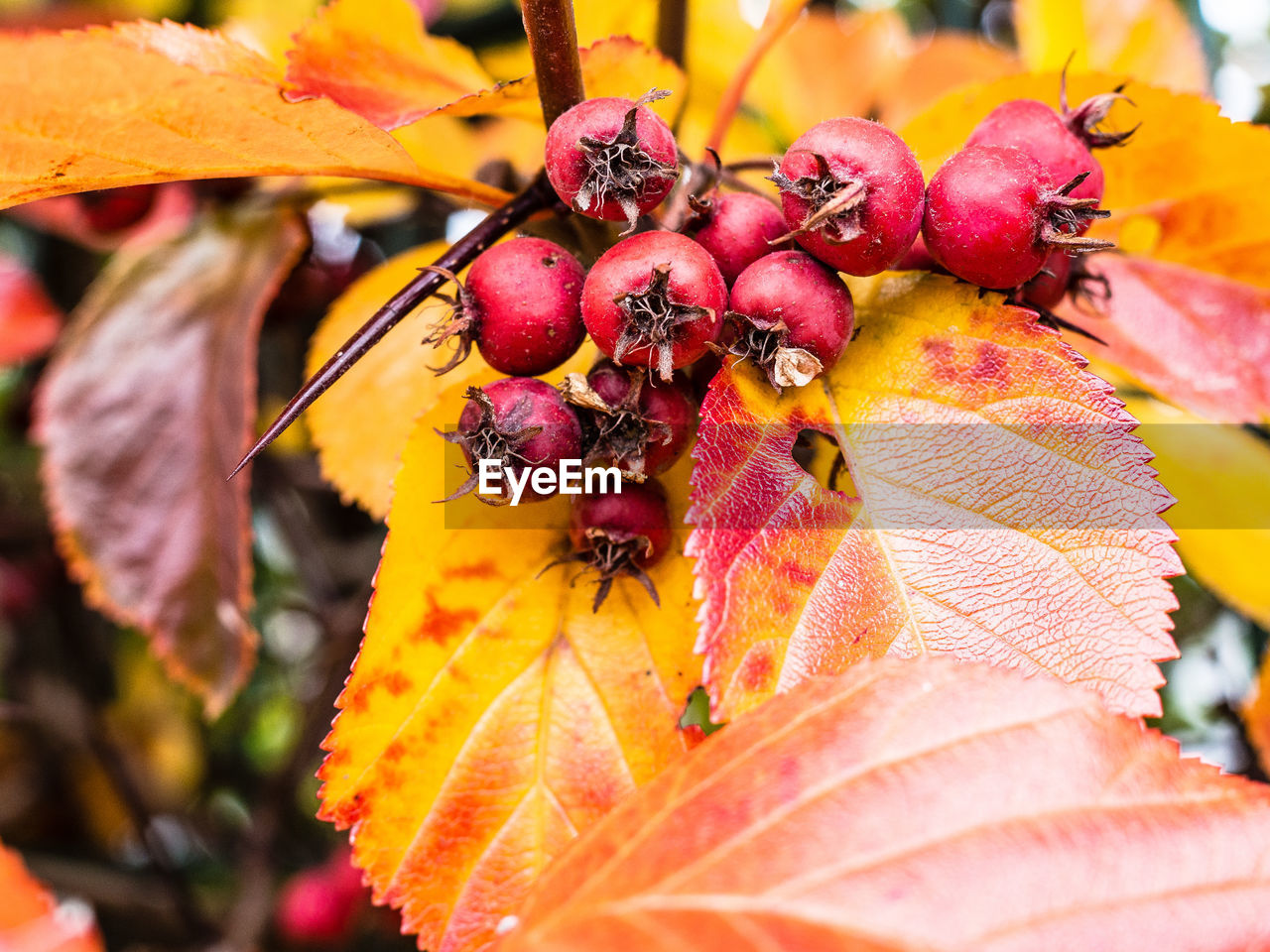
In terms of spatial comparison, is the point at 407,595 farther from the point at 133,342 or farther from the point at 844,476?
the point at 133,342

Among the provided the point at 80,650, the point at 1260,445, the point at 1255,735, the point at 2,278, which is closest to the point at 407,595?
the point at 1255,735

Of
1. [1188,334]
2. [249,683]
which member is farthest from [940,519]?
[249,683]

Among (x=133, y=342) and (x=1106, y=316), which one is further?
(x=133, y=342)

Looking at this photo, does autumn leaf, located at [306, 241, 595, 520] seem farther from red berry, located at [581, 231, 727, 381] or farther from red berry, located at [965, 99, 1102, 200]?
red berry, located at [965, 99, 1102, 200]

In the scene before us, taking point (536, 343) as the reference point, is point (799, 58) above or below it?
above

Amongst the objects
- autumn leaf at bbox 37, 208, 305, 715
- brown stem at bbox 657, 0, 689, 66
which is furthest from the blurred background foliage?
brown stem at bbox 657, 0, 689, 66

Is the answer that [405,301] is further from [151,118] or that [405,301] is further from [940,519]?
[940,519]
